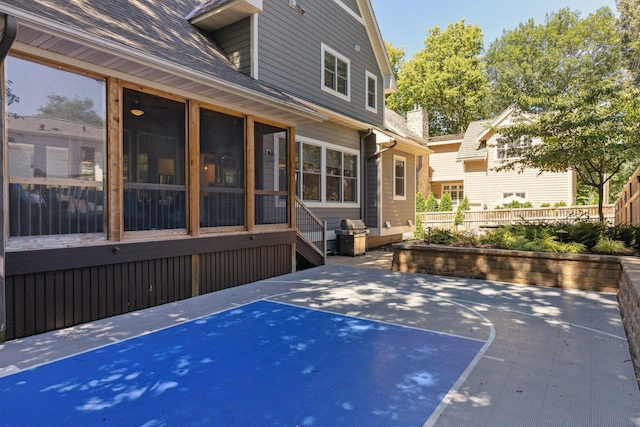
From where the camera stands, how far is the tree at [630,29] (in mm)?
25781

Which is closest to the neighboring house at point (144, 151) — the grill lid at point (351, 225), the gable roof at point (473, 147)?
the grill lid at point (351, 225)

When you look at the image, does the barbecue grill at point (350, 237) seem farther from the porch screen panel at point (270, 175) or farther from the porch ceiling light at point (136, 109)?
the porch ceiling light at point (136, 109)

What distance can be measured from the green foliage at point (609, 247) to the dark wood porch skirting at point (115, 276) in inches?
261

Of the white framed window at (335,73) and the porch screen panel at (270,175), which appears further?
the white framed window at (335,73)

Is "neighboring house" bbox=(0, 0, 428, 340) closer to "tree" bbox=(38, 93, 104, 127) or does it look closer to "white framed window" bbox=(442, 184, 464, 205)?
"tree" bbox=(38, 93, 104, 127)

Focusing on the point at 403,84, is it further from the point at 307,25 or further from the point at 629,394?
the point at 629,394

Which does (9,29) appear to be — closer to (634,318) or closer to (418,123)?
(634,318)

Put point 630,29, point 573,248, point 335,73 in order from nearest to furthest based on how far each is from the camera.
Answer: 1. point 573,248
2. point 335,73
3. point 630,29

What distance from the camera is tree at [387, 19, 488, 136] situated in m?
34.6

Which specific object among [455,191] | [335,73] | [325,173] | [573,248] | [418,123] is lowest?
[573,248]

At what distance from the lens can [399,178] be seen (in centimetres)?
1441

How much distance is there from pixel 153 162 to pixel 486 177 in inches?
823

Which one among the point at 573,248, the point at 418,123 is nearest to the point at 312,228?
the point at 573,248

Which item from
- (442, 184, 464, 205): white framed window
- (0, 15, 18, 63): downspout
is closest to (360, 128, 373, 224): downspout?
(0, 15, 18, 63): downspout
